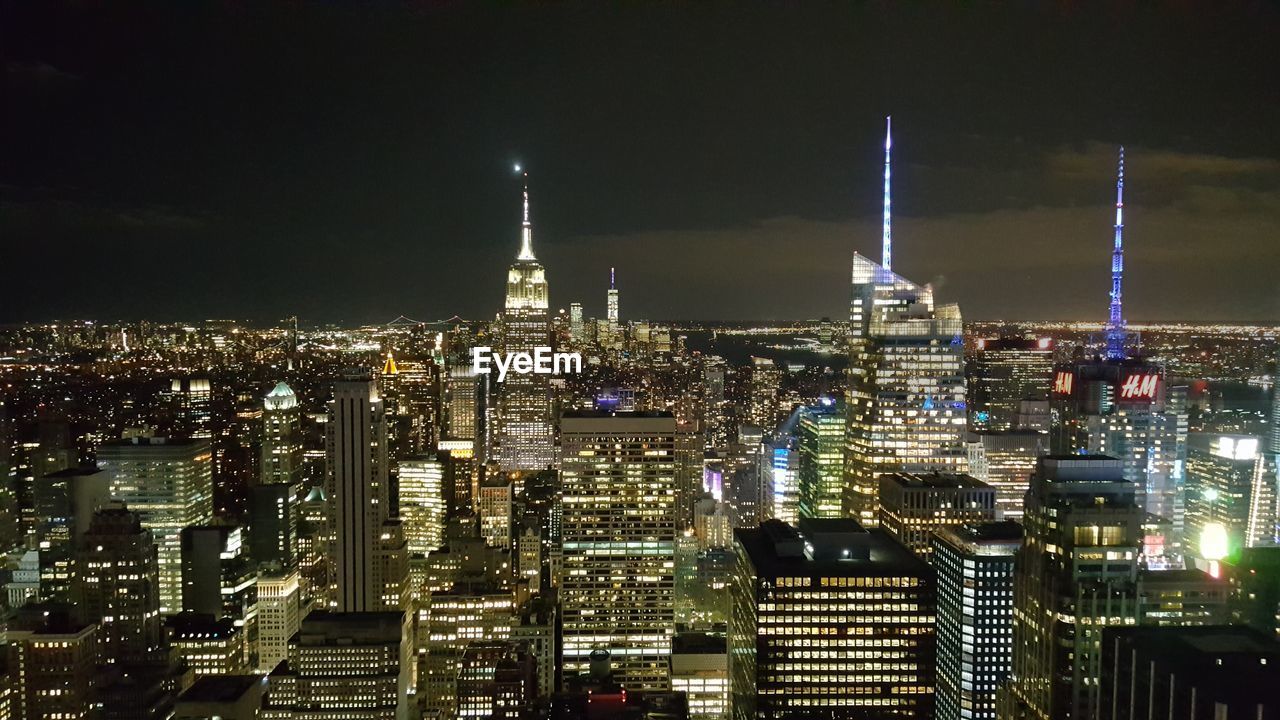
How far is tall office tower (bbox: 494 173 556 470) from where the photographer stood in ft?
52.3

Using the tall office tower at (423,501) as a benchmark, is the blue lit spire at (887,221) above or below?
above

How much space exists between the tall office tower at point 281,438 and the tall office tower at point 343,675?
4.97 m

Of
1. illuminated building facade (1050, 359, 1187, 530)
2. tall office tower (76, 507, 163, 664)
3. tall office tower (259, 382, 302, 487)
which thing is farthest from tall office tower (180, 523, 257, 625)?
illuminated building facade (1050, 359, 1187, 530)

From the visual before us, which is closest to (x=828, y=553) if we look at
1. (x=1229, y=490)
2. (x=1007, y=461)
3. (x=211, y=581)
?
(x=1229, y=490)

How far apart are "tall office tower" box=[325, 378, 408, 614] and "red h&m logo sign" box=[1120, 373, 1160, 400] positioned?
14.5 metres

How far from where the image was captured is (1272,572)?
9.86 m

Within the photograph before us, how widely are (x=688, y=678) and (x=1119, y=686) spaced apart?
33.0 feet

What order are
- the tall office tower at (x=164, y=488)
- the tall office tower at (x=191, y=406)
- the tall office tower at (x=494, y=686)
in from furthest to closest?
the tall office tower at (x=164, y=488)
the tall office tower at (x=191, y=406)
the tall office tower at (x=494, y=686)

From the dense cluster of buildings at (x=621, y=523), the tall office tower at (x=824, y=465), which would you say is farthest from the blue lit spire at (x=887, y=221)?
the tall office tower at (x=824, y=465)

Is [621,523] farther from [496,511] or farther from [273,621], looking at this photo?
[273,621]

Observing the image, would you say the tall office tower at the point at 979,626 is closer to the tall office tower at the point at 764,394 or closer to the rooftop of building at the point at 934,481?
the rooftop of building at the point at 934,481

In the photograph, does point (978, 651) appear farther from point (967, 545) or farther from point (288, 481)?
point (288, 481)

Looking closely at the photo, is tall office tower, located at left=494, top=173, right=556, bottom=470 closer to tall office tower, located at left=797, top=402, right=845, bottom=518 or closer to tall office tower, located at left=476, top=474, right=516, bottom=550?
tall office tower, located at left=476, top=474, right=516, bottom=550

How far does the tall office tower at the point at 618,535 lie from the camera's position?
61.5ft
